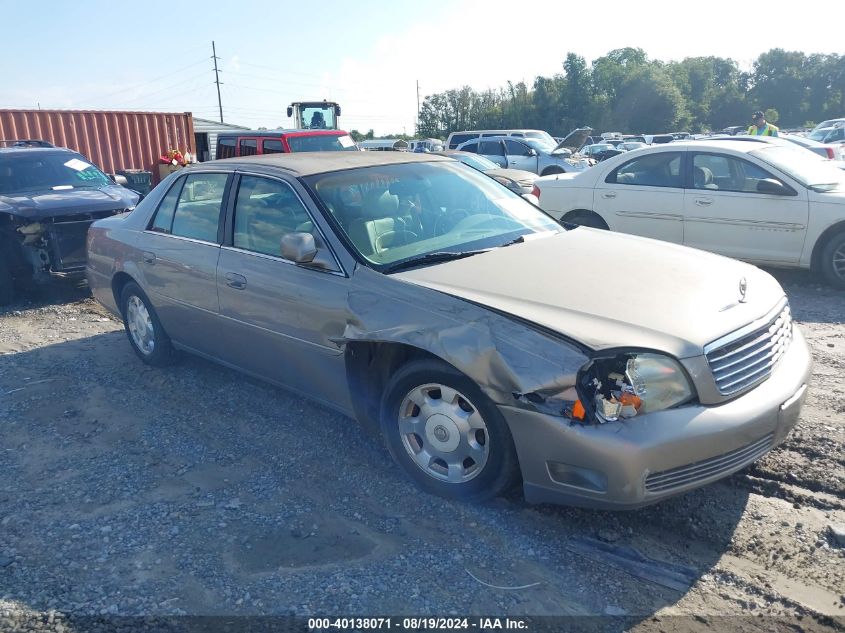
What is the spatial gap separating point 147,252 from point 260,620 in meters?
3.42

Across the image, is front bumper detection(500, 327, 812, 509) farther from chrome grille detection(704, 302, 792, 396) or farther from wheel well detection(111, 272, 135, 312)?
wheel well detection(111, 272, 135, 312)

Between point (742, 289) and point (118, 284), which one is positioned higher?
point (742, 289)

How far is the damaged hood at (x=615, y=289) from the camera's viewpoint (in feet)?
10.2

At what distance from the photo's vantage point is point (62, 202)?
8.32m

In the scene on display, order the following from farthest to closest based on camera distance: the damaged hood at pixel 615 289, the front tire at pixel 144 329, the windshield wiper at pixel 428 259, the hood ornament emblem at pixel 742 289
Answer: the front tire at pixel 144 329
the windshield wiper at pixel 428 259
the hood ornament emblem at pixel 742 289
the damaged hood at pixel 615 289

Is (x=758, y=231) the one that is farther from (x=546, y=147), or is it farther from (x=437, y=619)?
(x=546, y=147)

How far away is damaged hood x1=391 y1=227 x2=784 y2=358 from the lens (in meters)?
3.10

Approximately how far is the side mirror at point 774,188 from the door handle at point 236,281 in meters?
5.81

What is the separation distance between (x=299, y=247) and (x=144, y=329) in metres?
2.56

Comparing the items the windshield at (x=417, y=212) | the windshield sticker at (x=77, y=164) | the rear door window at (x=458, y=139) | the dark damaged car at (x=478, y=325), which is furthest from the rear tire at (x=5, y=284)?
the rear door window at (x=458, y=139)

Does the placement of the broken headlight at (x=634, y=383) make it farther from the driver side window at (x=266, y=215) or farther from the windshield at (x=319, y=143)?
the windshield at (x=319, y=143)

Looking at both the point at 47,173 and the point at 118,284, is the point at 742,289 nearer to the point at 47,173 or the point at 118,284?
the point at 118,284

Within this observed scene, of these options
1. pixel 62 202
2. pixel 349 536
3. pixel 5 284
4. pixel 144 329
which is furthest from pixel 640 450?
pixel 5 284

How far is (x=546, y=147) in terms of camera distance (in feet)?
71.8
